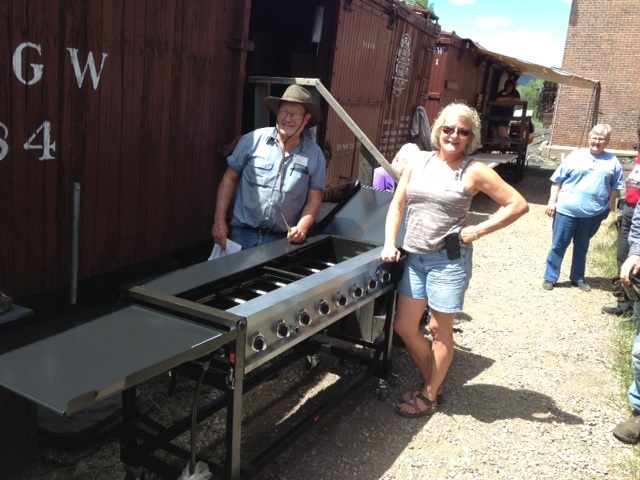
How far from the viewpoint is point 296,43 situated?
652 centimetres

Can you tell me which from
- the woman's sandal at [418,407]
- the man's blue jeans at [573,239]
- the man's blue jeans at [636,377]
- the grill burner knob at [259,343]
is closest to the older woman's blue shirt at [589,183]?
the man's blue jeans at [573,239]

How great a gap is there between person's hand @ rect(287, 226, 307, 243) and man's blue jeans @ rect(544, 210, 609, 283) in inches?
151

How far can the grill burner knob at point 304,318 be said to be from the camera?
2.55m

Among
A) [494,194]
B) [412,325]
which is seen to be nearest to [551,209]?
[494,194]

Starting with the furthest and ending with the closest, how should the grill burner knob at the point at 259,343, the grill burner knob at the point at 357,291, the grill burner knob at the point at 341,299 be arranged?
1. the grill burner knob at the point at 357,291
2. the grill burner knob at the point at 341,299
3. the grill burner knob at the point at 259,343

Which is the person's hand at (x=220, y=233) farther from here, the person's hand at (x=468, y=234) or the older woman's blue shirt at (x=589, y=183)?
the older woman's blue shirt at (x=589, y=183)

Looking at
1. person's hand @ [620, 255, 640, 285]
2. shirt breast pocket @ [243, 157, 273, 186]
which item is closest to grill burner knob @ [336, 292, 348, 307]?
shirt breast pocket @ [243, 157, 273, 186]

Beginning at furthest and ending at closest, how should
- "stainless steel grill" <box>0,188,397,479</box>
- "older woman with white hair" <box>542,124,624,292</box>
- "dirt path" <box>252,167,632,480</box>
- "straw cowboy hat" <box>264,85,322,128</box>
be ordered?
"older woman with white hair" <box>542,124,624,292</box> < "straw cowboy hat" <box>264,85,322,128</box> < "dirt path" <box>252,167,632,480</box> < "stainless steel grill" <box>0,188,397,479</box>

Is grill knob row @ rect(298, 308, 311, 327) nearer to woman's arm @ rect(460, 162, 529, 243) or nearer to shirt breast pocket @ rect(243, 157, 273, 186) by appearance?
woman's arm @ rect(460, 162, 529, 243)

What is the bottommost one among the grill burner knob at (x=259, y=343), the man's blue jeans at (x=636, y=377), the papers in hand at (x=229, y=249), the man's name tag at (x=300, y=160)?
the man's blue jeans at (x=636, y=377)

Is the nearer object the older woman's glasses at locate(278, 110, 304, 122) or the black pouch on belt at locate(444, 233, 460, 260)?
the black pouch on belt at locate(444, 233, 460, 260)

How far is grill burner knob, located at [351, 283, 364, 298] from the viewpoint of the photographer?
9.96ft

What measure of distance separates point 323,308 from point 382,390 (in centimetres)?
124

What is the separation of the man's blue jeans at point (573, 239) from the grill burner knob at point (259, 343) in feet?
15.8
